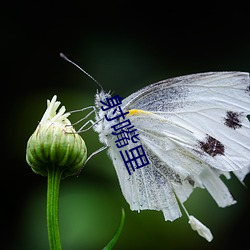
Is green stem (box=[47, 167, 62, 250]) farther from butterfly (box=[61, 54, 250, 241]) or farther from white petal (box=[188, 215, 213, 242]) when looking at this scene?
white petal (box=[188, 215, 213, 242])

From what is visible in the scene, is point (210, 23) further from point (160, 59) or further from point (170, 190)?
point (170, 190)

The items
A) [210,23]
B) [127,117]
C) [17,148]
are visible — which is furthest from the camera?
[210,23]

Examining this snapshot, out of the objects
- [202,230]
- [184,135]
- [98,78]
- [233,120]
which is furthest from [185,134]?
[98,78]

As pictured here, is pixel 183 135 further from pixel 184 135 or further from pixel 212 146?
pixel 212 146

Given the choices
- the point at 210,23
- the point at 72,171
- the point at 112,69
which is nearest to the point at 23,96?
the point at 112,69

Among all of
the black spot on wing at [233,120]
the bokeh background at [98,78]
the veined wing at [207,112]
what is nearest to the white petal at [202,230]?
the veined wing at [207,112]
